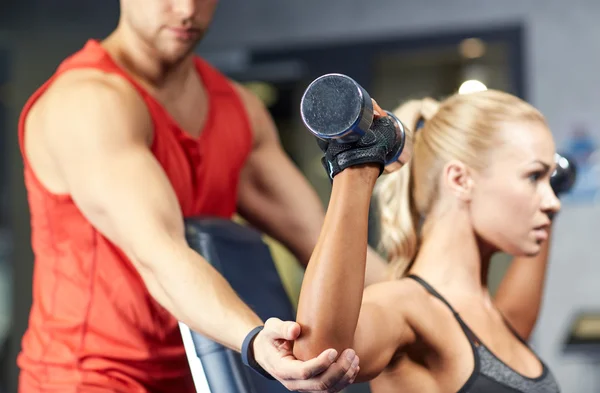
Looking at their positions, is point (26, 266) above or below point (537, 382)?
below

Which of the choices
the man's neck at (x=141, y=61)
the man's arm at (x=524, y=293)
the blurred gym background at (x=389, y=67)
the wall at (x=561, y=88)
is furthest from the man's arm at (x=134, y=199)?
the wall at (x=561, y=88)

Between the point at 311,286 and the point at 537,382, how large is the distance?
64cm

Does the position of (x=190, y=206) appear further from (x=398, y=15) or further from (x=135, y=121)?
(x=398, y=15)

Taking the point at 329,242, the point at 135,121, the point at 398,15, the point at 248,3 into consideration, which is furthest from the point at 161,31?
the point at 248,3

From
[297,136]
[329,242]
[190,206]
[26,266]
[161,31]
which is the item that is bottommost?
[26,266]

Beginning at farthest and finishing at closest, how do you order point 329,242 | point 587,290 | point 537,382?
1. point 587,290
2. point 537,382
3. point 329,242

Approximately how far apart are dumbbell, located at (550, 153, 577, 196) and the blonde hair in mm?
213

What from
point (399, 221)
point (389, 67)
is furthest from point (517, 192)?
point (389, 67)

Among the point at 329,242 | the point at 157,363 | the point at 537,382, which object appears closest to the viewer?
the point at 329,242

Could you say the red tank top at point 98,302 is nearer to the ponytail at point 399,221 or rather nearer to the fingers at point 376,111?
the ponytail at point 399,221

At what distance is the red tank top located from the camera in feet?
5.41

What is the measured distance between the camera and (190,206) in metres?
1.75

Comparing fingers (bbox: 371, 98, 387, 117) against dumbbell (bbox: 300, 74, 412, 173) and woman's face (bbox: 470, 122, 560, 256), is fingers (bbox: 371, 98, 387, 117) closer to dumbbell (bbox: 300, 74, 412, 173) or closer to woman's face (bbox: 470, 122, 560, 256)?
dumbbell (bbox: 300, 74, 412, 173)

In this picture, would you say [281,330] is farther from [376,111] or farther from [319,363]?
[376,111]
